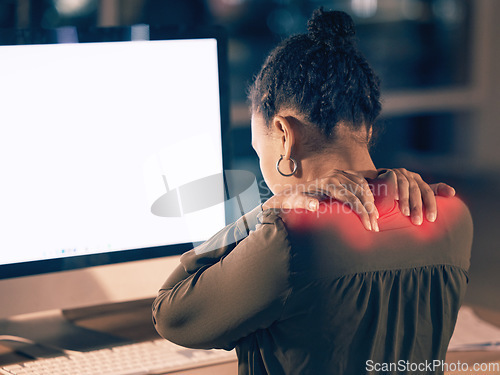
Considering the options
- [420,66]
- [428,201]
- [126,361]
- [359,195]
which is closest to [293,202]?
[359,195]

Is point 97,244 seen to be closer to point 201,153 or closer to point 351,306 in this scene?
point 201,153

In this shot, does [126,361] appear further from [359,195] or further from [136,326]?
[359,195]

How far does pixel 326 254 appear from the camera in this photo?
562 mm

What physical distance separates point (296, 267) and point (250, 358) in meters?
0.17

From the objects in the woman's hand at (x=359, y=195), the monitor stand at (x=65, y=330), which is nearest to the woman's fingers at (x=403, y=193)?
the woman's hand at (x=359, y=195)

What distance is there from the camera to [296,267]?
0.55m

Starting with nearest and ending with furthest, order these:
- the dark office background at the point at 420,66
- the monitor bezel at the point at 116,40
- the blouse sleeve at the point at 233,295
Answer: the blouse sleeve at the point at 233,295, the monitor bezel at the point at 116,40, the dark office background at the point at 420,66

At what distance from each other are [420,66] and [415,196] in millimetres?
1898

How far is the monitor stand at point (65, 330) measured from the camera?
0.85m

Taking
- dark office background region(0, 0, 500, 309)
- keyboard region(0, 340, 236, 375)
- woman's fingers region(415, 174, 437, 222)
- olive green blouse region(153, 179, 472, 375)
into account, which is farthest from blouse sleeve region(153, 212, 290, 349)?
dark office background region(0, 0, 500, 309)

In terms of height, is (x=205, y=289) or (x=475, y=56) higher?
(x=475, y=56)

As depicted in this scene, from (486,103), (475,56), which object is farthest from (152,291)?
(486,103)

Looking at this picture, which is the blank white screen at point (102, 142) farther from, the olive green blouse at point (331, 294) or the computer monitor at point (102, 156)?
the olive green blouse at point (331, 294)

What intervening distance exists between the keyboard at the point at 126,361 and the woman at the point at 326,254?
11 cm
